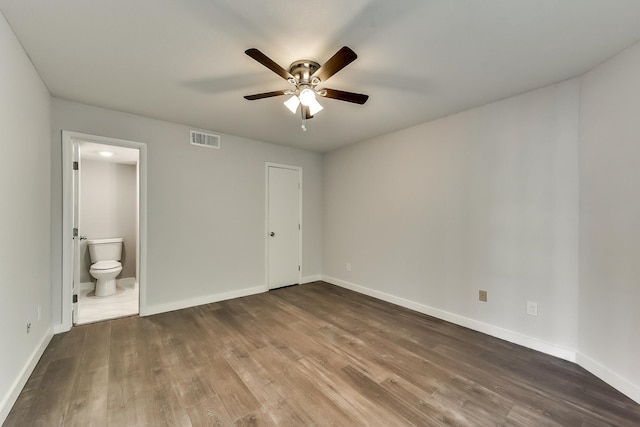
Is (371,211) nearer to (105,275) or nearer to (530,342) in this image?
(530,342)

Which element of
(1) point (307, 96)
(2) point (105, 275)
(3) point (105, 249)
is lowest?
(2) point (105, 275)

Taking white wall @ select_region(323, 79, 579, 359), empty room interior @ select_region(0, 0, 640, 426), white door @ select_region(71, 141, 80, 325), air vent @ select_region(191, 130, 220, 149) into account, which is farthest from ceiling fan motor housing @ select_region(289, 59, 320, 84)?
white door @ select_region(71, 141, 80, 325)

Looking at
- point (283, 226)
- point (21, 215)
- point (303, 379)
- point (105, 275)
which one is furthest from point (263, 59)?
point (105, 275)

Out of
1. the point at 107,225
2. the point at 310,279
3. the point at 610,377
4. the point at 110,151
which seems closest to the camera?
the point at 610,377

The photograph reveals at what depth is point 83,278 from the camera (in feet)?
14.3

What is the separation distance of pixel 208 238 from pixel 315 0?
10.1 ft

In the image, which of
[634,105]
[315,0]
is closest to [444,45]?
[315,0]

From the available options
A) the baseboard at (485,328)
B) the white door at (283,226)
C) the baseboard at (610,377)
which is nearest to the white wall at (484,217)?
the baseboard at (485,328)

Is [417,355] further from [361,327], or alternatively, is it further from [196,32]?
[196,32]

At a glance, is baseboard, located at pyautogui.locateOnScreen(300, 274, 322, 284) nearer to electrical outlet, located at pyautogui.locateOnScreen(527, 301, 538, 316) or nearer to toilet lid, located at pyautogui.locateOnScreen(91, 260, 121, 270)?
toilet lid, located at pyautogui.locateOnScreen(91, 260, 121, 270)

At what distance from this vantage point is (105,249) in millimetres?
4320

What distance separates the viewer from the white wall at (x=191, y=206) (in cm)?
290

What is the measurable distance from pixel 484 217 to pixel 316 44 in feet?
7.73

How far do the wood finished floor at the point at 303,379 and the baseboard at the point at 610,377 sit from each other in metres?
0.04
